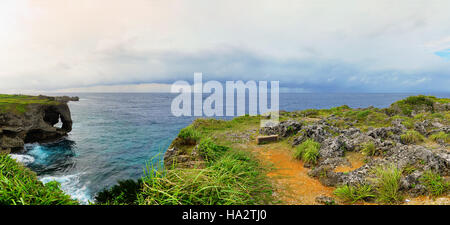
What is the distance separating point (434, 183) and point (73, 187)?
83.5 feet

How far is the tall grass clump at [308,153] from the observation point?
779 cm

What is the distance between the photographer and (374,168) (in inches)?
234

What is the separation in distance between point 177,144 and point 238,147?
330cm

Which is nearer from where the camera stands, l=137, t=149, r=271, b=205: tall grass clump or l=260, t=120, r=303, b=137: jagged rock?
l=137, t=149, r=271, b=205: tall grass clump

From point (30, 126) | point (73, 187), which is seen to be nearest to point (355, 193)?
point (73, 187)

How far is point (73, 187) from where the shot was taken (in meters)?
19.0

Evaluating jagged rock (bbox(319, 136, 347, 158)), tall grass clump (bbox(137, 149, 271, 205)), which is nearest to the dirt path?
tall grass clump (bbox(137, 149, 271, 205))

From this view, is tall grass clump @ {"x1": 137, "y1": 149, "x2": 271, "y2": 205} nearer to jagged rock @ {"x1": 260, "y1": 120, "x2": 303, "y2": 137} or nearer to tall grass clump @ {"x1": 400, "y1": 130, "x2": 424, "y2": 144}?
jagged rock @ {"x1": 260, "y1": 120, "x2": 303, "y2": 137}

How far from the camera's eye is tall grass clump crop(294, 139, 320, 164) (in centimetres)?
779

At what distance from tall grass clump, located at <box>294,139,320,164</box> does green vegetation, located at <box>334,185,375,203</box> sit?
2.42 metres

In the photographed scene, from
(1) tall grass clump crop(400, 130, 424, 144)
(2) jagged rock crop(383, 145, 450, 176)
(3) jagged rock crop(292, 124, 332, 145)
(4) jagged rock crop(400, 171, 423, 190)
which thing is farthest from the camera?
(3) jagged rock crop(292, 124, 332, 145)

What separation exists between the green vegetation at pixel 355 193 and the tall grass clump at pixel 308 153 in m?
2.42

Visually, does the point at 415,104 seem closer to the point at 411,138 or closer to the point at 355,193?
the point at 411,138

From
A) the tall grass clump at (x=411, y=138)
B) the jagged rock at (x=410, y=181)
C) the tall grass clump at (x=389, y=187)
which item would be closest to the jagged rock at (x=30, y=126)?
the tall grass clump at (x=389, y=187)
